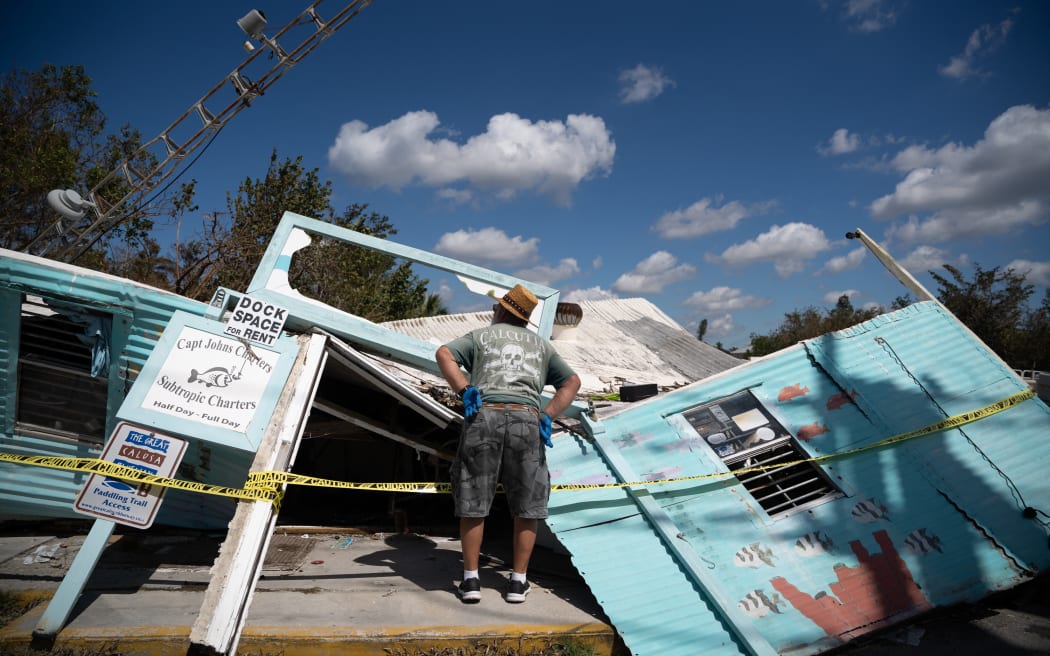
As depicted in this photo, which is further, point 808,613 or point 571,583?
point 571,583

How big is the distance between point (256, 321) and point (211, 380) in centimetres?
54

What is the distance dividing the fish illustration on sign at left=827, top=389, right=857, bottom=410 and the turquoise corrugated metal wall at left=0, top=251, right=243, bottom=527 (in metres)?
5.16

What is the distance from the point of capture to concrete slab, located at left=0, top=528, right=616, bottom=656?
3.19m

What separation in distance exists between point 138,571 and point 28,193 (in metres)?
19.4

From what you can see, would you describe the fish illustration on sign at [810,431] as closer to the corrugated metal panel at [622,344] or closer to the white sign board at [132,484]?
the corrugated metal panel at [622,344]

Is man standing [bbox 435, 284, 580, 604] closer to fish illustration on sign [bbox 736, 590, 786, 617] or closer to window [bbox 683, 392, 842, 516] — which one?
fish illustration on sign [bbox 736, 590, 786, 617]

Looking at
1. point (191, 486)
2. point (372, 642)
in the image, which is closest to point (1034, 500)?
point (372, 642)

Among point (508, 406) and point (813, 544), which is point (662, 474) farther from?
point (508, 406)

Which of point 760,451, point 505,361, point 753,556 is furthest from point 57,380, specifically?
point 760,451

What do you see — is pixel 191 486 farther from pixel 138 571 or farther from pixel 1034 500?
pixel 1034 500

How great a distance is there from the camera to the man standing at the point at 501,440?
3.71 meters

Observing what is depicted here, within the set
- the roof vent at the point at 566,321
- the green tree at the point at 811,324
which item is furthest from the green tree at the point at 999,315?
the roof vent at the point at 566,321

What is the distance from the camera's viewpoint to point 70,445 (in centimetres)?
499

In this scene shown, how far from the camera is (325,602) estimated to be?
12.3 feet
